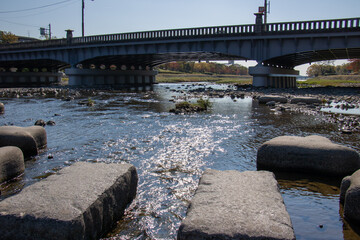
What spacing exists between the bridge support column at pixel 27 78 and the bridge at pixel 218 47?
0.33m

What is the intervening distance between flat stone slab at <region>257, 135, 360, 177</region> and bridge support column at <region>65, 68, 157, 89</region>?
50.1 meters

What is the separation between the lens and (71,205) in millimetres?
4340

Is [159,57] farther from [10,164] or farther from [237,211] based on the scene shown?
[237,211]

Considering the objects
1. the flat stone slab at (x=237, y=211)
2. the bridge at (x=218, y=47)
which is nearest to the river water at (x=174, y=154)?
the flat stone slab at (x=237, y=211)

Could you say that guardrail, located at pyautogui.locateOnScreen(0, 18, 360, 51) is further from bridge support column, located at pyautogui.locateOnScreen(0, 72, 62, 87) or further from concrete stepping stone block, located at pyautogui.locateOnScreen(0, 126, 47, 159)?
concrete stepping stone block, located at pyautogui.locateOnScreen(0, 126, 47, 159)

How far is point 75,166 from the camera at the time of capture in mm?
6344

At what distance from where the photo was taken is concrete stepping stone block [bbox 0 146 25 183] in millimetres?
7445

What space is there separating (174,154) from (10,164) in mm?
4675

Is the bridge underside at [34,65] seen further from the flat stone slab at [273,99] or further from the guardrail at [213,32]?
the flat stone slab at [273,99]

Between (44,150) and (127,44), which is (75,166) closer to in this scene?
(44,150)

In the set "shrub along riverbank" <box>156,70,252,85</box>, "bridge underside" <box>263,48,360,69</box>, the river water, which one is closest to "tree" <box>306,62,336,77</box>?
"shrub along riverbank" <box>156,70,252,85</box>

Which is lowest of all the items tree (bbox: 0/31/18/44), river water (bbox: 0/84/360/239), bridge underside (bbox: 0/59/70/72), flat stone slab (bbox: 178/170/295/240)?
river water (bbox: 0/84/360/239)

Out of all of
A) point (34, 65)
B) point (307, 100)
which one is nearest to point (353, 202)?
point (307, 100)

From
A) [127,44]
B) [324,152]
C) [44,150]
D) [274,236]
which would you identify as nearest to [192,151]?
[324,152]
